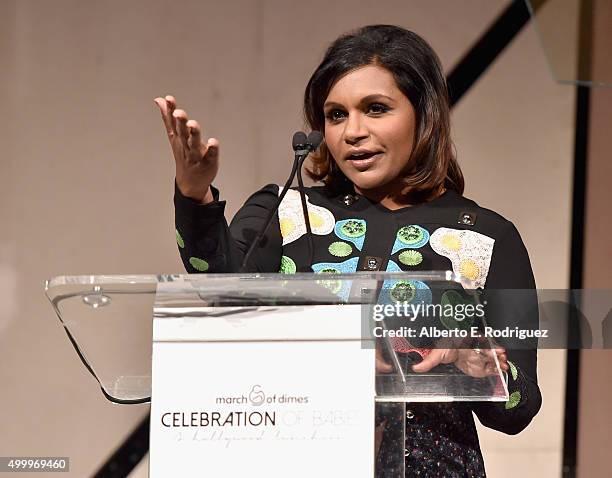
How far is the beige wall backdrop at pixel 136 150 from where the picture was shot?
292cm

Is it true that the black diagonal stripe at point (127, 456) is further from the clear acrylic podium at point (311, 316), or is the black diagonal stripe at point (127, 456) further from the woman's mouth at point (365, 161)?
the clear acrylic podium at point (311, 316)

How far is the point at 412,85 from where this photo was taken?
5.65 feet

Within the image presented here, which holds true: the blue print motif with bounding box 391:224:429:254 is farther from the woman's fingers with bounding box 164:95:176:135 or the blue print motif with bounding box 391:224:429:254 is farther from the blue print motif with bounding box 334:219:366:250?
the woman's fingers with bounding box 164:95:176:135

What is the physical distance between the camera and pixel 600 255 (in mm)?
3039

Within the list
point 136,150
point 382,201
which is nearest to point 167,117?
point 382,201

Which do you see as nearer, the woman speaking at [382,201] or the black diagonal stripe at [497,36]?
the woman speaking at [382,201]

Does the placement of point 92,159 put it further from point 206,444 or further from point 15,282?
point 206,444

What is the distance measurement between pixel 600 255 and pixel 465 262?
1.58 meters

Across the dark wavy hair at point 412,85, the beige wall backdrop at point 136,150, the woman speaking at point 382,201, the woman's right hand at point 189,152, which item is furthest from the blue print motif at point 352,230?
the beige wall backdrop at point 136,150

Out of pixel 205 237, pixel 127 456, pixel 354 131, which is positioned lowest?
pixel 127 456

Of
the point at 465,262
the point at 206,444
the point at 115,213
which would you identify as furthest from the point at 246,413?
the point at 115,213

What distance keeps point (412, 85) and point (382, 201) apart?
0.19 m

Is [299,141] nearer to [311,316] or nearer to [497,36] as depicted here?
[311,316]

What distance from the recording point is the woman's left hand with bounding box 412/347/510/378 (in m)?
1.17
